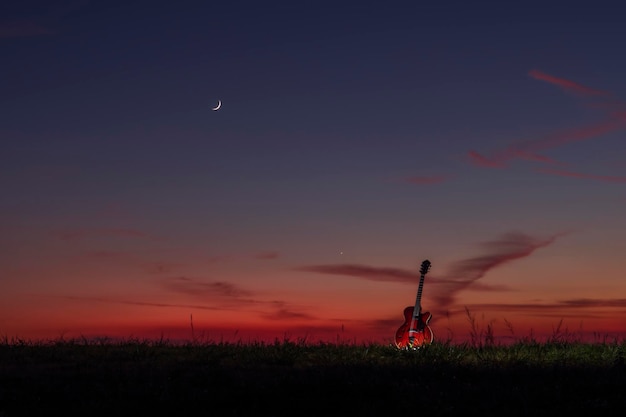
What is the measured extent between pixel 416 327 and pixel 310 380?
8.06 metres

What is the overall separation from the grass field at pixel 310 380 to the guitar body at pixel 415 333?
1756mm

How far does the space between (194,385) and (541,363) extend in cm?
742

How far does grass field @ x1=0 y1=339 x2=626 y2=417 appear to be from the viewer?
12.7 meters

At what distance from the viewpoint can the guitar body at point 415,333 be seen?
853 inches

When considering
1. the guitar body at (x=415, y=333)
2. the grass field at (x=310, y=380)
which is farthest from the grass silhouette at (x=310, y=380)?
the guitar body at (x=415, y=333)

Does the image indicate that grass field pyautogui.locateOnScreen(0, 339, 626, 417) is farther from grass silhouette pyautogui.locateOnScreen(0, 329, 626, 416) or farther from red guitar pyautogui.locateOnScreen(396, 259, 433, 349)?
red guitar pyautogui.locateOnScreen(396, 259, 433, 349)

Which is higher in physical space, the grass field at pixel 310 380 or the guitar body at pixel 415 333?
the guitar body at pixel 415 333

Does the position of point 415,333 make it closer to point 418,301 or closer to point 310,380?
point 418,301

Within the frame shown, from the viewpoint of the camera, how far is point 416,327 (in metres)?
21.9

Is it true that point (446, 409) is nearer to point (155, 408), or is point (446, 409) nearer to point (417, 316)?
point (155, 408)

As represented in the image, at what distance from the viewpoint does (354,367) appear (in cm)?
1617

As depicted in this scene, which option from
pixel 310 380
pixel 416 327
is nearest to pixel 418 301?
pixel 416 327

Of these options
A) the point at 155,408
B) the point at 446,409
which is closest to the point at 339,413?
the point at 446,409

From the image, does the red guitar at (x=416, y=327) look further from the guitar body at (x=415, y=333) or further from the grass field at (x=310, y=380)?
the grass field at (x=310, y=380)
